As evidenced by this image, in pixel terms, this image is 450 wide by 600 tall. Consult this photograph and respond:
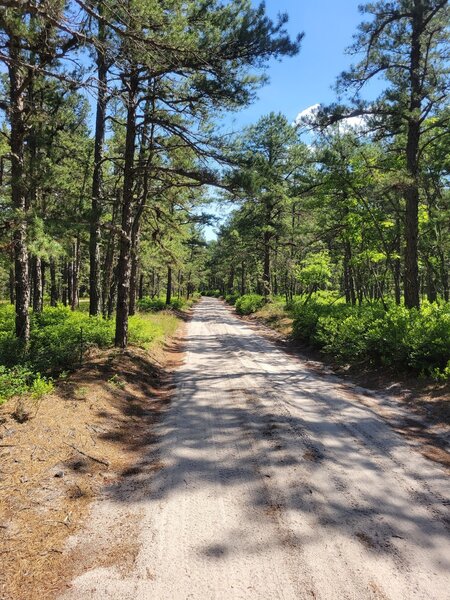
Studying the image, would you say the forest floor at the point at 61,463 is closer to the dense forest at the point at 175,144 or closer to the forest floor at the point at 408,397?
the dense forest at the point at 175,144

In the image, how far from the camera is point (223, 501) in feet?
12.8

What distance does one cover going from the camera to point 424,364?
817 cm

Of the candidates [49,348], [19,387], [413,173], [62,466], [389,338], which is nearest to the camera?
[62,466]

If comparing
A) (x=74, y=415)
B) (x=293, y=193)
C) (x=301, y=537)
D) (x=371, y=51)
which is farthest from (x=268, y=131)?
(x=301, y=537)

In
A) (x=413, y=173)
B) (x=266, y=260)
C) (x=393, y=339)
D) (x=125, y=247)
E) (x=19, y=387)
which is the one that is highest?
(x=413, y=173)

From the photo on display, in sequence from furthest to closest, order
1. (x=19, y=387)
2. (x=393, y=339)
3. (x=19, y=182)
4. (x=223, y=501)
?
1. (x=393, y=339)
2. (x=19, y=182)
3. (x=19, y=387)
4. (x=223, y=501)

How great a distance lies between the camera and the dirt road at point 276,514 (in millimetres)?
2799

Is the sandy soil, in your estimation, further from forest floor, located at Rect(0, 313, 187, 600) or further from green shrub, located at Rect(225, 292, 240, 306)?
green shrub, located at Rect(225, 292, 240, 306)

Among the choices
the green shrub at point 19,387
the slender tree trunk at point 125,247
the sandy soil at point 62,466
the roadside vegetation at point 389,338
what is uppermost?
the slender tree trunk at point 125,247

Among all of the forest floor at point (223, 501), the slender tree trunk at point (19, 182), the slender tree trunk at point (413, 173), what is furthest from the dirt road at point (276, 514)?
the slender tree trunk at point (413, 173)

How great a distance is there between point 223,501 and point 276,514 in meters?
0.56

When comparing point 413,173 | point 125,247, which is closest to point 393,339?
point 413,173

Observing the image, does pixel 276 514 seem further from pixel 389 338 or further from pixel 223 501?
pixel 389 338

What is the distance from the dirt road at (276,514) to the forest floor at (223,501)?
0.05ft
